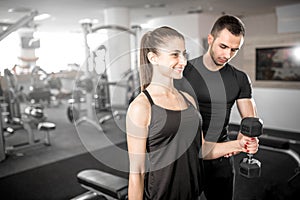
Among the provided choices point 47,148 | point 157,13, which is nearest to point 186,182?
point 47,148

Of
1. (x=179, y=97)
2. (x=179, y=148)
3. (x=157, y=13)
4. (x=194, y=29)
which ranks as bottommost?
(x=179, y=148)

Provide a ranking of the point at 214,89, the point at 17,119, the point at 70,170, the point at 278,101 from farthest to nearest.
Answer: the point at 17,119
the point at 278,101
the point at 70,170
the point at 214,89

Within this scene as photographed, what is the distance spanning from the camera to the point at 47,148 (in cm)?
354

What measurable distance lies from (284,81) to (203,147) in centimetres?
306

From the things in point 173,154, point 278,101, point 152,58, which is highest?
point 152,58

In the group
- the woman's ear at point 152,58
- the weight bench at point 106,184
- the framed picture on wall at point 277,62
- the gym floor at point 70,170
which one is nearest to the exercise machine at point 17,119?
the gym floor at point 70,170

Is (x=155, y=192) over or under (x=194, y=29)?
under

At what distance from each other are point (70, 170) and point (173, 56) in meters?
2.36

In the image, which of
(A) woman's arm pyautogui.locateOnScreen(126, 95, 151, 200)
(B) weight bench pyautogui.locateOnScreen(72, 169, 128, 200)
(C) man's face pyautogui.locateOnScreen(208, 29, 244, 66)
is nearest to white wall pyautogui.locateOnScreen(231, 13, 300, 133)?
(B) weight bench pyautogui.locateOnScreen(72, 169, 128, 200)

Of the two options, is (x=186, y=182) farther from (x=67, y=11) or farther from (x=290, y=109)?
(x=67, y=11)

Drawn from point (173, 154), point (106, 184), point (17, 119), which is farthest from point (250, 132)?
point (17, 119)

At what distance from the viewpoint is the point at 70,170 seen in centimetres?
280

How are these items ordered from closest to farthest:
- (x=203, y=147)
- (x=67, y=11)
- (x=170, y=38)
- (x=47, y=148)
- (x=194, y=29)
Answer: (x=170, y=38) → (x=203, y=147) → (x=47, y=148) → (x=67, y=11) → (x=194, y=29)

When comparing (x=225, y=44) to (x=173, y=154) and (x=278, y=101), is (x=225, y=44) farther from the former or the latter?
(x=278, y=101)
